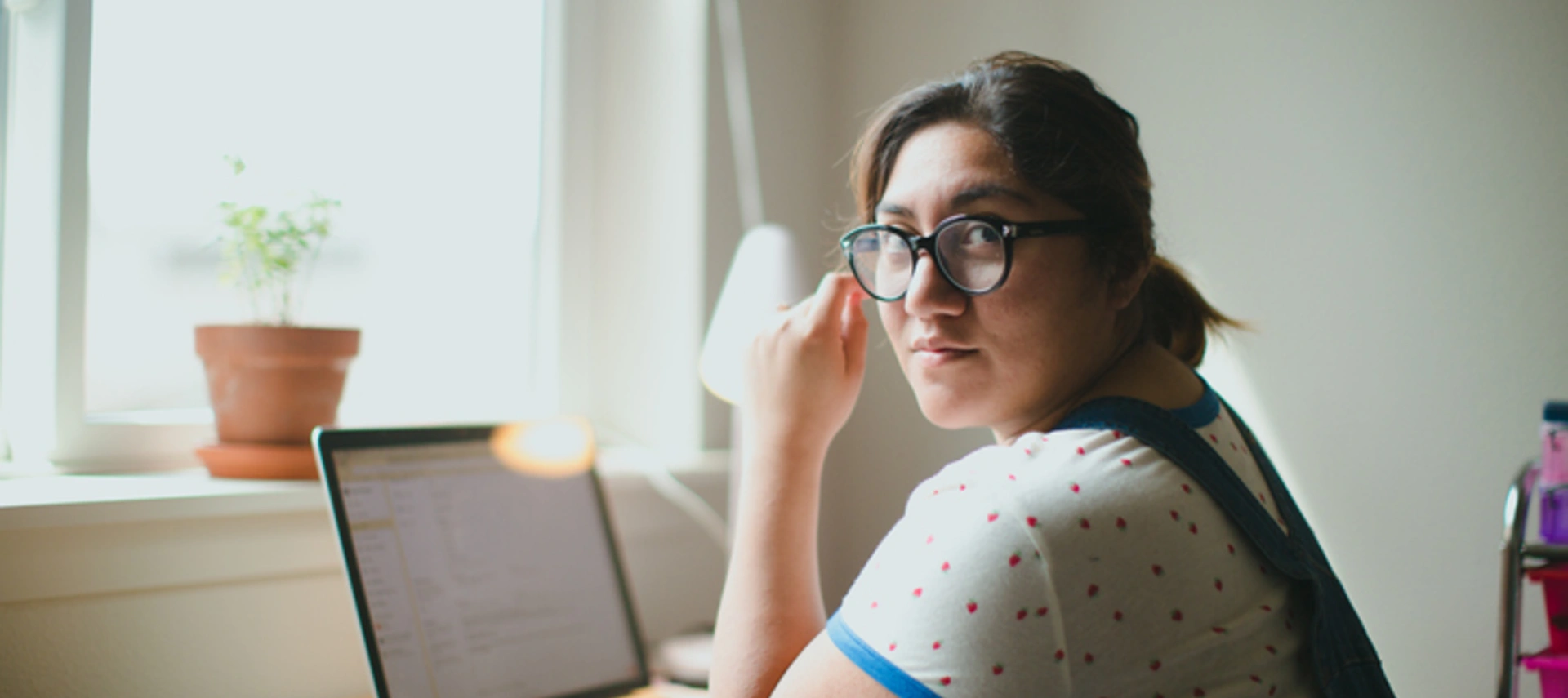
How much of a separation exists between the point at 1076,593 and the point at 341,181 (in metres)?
1.35

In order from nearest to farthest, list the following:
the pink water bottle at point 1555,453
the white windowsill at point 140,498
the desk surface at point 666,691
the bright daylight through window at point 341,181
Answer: the pink water bottle at point 1555,453 → the white windowsill at point 140,498 → the desk surface at point 666,691 → the bright daylight through window at point 341,181

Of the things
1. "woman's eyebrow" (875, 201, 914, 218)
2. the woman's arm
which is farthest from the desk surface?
"woman's eyebrow" (875, 201, 914, 218)

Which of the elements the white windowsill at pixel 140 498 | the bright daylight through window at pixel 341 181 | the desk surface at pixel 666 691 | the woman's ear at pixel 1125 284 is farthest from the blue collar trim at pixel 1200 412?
the bright daylight through window at pixel 341 181

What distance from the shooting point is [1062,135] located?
83cm

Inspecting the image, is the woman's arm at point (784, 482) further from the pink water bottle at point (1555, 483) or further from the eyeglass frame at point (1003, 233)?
the pink water bottle at point (1555, 483)

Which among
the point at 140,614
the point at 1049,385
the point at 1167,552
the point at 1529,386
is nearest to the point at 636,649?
the point at 140,614

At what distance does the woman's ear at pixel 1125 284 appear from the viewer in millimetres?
875

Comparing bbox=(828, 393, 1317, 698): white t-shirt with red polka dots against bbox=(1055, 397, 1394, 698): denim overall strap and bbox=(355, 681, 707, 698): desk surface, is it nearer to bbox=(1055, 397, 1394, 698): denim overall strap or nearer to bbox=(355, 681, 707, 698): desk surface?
bbox=(1055, 397, 1394, 698): denim overall strap

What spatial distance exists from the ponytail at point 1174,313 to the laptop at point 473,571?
707 mm

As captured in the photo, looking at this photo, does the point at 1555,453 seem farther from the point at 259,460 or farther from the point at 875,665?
the point at 259,460

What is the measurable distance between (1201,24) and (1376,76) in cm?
25

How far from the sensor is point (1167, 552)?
0.68m

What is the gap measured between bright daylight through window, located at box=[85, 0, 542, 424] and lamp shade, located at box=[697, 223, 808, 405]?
1.82ft

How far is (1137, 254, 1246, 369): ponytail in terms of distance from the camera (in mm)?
976
